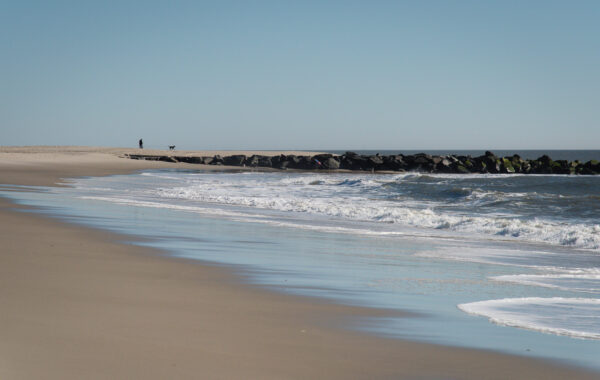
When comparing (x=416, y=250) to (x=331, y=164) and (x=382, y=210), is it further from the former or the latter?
(x=331, y=164)

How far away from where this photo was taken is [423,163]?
54344mm

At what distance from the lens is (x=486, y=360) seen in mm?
4812

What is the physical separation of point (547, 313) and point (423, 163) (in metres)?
48.4

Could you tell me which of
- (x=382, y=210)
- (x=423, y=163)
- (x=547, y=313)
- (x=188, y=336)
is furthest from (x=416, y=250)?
(x=423, y=163)

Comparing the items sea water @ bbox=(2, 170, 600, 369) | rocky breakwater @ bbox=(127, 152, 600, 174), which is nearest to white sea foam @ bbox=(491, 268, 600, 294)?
sea water @ bbox=(2, 170, 600, 369)


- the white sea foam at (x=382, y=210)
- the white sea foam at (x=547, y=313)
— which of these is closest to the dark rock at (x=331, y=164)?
the white sea foam at (x=382, y=210)

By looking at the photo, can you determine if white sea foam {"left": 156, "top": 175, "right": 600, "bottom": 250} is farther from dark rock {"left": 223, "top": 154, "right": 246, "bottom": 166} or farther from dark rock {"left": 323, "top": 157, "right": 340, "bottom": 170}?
dark rock {"left": 223, "top": 154, "right": 246, "bottom": 166}

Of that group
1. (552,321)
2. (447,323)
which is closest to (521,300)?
(552,321)

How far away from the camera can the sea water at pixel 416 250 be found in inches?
235

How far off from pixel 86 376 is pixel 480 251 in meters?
8.52

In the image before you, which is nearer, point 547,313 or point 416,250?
point 547,313

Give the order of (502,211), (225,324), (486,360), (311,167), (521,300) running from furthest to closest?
(311,167) → (502,211) → (521,300) → (225,324) → (486,360)

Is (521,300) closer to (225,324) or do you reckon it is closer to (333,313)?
(333,313)

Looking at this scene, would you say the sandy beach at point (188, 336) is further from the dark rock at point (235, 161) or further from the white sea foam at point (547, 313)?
the dark rock at point (235, 161)
